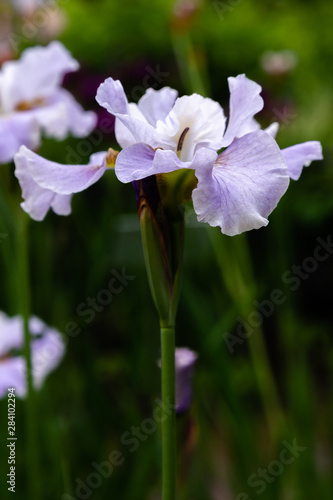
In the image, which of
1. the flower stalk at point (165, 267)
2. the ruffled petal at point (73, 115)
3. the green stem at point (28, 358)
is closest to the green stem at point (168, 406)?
the flower stalk at point (165, 267)

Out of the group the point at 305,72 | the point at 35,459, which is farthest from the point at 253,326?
the point at 305,72

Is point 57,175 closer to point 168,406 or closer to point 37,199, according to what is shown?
point 37,199

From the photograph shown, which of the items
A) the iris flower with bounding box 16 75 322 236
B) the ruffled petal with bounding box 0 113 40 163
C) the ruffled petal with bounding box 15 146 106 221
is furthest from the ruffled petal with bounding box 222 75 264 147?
the ruffled petal with bounding box 0 113 40 163

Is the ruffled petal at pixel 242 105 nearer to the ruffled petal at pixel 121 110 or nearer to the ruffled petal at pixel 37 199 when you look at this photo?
the ruffled petal at pixel 121 110

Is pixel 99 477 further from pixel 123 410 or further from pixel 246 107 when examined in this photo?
pixel 246 107

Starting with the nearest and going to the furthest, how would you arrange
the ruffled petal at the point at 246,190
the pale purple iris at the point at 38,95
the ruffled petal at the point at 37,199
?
1. the ruffled petal at the point at 246,190
2. the ruffled petal at the point at 37,199
3. the pale purple iris at the point at 38,95

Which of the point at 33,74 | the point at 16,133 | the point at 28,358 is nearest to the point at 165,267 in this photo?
the point at 28,358

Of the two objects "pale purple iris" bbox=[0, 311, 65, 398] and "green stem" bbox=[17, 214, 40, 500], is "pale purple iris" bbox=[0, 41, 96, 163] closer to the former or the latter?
"green stem" bbox=[17, 214, 40, 500]
